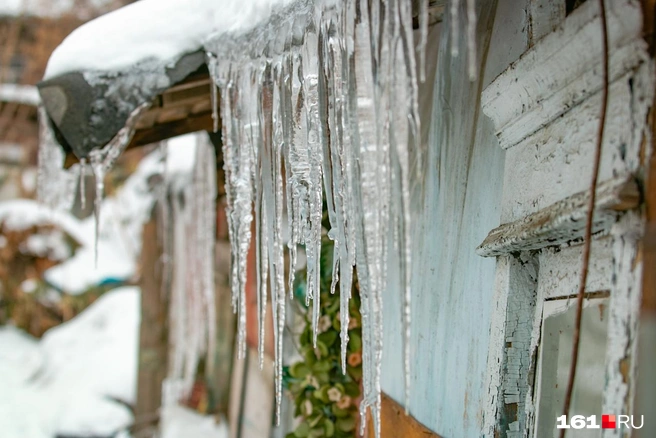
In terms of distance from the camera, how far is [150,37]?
94.1 inches

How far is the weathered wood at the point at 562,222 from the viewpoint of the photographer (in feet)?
3.42

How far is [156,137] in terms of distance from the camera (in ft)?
10.5

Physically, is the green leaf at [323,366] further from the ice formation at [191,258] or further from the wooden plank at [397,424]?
the ice formation at [191,258]

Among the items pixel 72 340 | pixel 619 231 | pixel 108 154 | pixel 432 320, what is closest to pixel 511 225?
pixel 619 231

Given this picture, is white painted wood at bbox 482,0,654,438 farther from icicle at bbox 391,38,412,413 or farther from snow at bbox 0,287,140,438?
snow at bbox 0,287,140,438

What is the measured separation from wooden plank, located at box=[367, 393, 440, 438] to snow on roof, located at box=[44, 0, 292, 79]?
141 cm

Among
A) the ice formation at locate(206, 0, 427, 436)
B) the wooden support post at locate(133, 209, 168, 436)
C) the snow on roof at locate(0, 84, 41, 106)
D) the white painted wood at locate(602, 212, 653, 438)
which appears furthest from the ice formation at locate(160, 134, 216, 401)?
the snow on roof at locate(0, 84, 41, 106)

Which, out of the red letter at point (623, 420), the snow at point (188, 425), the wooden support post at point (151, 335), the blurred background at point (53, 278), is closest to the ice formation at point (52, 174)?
the red letter at point (623, 420)

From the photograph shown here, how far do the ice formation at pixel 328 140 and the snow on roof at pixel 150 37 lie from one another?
10 cm

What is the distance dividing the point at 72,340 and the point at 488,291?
9119 mm

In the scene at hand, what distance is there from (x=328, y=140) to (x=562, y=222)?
77 centimetres

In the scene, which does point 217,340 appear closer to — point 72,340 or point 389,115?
point 72,340

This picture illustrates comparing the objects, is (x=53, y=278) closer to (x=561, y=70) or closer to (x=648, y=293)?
(x=561, y=70)

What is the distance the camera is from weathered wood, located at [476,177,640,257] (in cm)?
104
